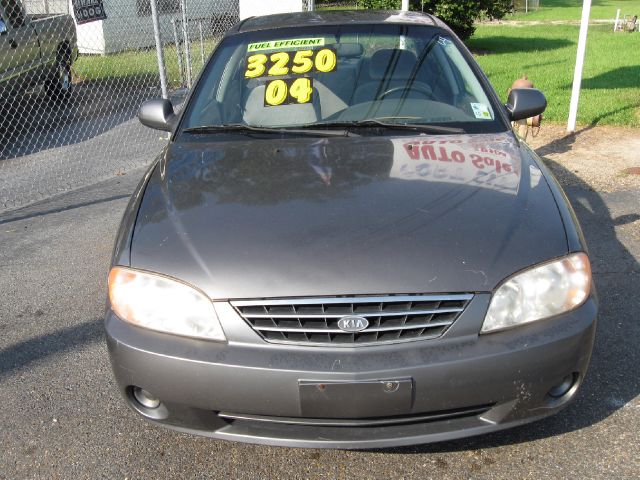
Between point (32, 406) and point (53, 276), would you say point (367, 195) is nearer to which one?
point (32, 406)

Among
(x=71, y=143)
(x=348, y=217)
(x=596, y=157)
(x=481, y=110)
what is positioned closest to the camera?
(x=348, y=217)

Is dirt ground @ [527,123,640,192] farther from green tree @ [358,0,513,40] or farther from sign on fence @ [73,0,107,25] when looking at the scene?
green tree @ [358,0,513,40]

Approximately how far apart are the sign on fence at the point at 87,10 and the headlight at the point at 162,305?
17.8 feet

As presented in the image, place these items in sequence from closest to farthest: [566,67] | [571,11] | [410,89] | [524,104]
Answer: [410,89], [524,104], [566,67], [571,11]

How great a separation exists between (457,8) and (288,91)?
1266 centimetres

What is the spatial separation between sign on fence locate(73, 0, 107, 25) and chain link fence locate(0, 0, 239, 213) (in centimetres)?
1

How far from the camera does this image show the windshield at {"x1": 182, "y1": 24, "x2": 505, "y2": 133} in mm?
3426

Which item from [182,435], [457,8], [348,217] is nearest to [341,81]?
[348,217]

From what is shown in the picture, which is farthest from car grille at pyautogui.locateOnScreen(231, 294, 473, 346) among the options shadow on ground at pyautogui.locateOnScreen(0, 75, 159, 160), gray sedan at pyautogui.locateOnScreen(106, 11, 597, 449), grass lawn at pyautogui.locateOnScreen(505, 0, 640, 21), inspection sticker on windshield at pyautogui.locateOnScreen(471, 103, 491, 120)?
grass lawn at pyautogui.locateOnScreen(505, 0, 640, 21)

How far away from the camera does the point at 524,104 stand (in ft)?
12.0

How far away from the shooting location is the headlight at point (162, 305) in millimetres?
2244

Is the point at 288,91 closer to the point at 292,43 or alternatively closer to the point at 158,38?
the point at 292,43

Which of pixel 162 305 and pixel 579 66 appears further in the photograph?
pixel 579 66

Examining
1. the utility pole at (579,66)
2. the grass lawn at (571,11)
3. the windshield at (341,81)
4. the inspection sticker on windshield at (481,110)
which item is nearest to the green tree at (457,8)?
the utility pole at (579,66)
